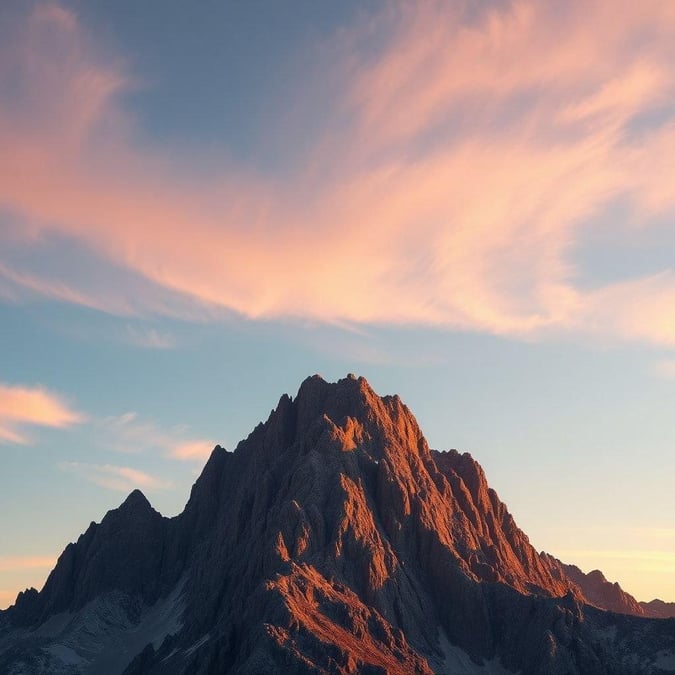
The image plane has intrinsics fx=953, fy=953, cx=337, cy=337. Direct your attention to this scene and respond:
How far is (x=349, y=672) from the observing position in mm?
196625

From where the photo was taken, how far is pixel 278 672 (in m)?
193

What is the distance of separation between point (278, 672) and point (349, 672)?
1487 cm
